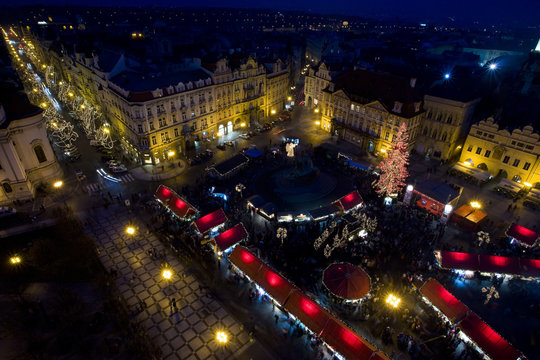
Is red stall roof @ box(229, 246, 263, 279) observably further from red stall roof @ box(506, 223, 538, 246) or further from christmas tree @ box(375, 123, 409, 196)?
red stall roof @ box(506, 223, 538, 246)

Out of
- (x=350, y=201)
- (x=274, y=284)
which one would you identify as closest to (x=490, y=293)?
(x=350, y=201)

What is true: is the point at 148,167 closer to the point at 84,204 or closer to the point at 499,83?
the point at 84,204

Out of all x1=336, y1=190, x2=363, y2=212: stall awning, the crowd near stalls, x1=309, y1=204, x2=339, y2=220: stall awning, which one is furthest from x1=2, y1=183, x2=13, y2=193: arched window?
x1=336, y1=190, x2=363, y2=212: stall awning

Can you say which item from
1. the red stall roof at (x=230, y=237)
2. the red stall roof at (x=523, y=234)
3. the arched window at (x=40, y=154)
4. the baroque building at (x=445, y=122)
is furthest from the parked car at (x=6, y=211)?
the baroque building at (x=445, y=122)

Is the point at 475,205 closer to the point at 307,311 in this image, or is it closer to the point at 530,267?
the point at 530,267

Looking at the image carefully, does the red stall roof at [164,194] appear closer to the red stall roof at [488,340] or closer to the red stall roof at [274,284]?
the red stall roof at [274,284]
